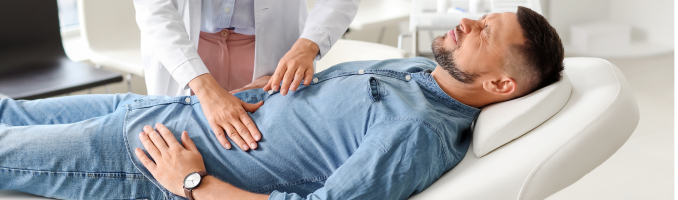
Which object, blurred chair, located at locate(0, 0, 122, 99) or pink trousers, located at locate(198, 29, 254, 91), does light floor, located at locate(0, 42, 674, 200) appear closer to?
pink trousers, located at locate(198, 29, 254, 91)

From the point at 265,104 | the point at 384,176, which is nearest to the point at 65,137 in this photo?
the point at 265,104

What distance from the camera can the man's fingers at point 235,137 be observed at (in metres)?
1.31

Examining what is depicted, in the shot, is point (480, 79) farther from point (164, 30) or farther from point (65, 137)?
point (65, 137)

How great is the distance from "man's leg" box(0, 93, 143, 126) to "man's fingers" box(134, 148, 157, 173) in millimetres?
291

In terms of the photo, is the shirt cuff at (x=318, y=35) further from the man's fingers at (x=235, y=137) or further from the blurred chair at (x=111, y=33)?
the blurred chair at (x=111, y=33)

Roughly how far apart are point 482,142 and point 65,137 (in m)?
1.01

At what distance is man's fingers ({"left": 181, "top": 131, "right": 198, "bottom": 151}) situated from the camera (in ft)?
4.30

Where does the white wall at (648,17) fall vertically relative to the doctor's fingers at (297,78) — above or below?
below

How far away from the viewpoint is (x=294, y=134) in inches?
51.6

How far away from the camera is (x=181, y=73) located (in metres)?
1.43

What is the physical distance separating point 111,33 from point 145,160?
1.89m

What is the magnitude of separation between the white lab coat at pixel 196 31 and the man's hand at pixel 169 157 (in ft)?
0.57

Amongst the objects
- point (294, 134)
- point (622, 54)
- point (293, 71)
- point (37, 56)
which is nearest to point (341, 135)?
point (294, 134)

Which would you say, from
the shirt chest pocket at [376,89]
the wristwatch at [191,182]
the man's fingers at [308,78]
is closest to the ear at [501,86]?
the shirt chest pocket at [376,89]
